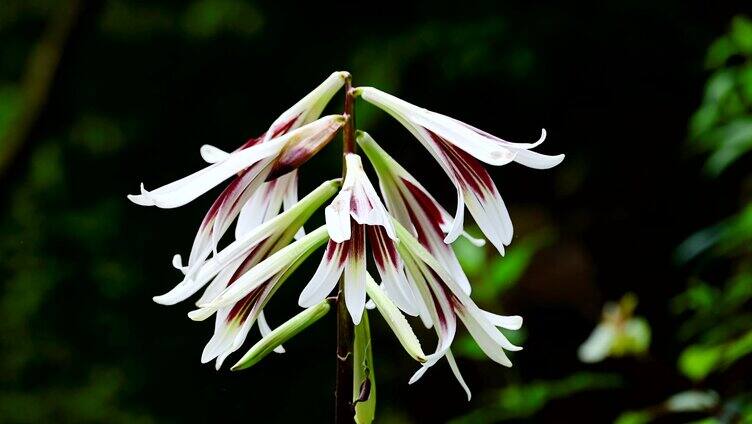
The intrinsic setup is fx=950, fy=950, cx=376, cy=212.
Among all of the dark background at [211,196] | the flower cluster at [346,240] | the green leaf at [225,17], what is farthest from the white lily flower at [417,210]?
the green leaf at [225,17]

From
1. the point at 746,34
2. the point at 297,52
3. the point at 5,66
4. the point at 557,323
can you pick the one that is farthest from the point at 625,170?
the point at 5,66

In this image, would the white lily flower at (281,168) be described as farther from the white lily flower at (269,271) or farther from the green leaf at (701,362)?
the green leaf at (701,362)

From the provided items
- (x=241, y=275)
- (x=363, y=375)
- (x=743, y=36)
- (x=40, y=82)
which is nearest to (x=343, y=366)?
(x=363, y=375)

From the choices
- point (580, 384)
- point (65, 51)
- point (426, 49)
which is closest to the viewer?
point (580, 384)

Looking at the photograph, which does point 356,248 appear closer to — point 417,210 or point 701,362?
point 417,210

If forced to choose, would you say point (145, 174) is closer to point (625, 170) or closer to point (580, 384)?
point (625, 170)

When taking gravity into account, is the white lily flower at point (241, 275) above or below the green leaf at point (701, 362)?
below

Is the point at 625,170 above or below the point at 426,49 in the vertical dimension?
below
